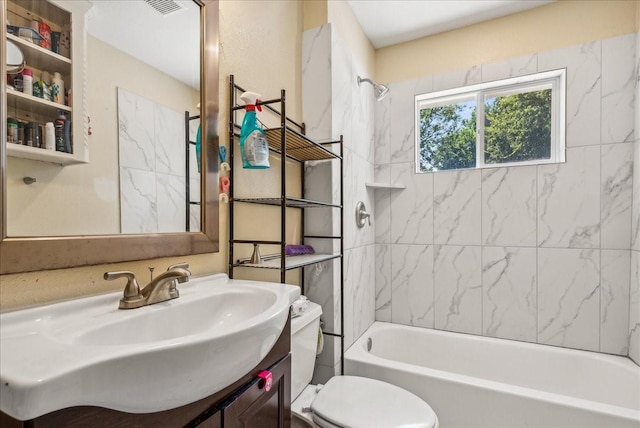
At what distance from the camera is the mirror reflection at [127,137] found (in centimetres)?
71

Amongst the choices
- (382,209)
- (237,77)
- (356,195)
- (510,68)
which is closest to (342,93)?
(356,195)

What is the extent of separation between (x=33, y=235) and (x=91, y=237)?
112 millimetres

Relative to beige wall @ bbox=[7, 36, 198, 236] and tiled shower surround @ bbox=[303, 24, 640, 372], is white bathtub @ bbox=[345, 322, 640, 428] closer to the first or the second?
tiled shower surround @ bbox=[303, 24, 640, 372]

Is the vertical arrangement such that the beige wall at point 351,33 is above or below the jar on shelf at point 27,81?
above

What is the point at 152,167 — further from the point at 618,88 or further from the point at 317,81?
the point at 618,88

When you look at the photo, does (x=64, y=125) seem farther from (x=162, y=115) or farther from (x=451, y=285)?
(x=451, y=285)

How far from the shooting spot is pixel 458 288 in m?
2.25

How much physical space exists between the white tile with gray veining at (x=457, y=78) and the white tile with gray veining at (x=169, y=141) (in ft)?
6.42

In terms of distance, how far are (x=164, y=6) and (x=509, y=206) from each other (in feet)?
7.17

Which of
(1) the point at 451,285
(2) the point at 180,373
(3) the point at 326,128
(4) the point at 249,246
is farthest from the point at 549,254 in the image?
(2) the point at 180,373

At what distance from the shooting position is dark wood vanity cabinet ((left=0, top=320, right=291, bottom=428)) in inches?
17.4

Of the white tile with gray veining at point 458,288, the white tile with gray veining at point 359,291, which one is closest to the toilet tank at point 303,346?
the white tile with gray veining at point 359,291

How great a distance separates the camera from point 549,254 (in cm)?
203

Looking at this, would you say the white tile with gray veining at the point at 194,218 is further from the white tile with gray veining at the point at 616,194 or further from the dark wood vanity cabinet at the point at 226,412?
the white tile with gray veining at the point at 616,194
